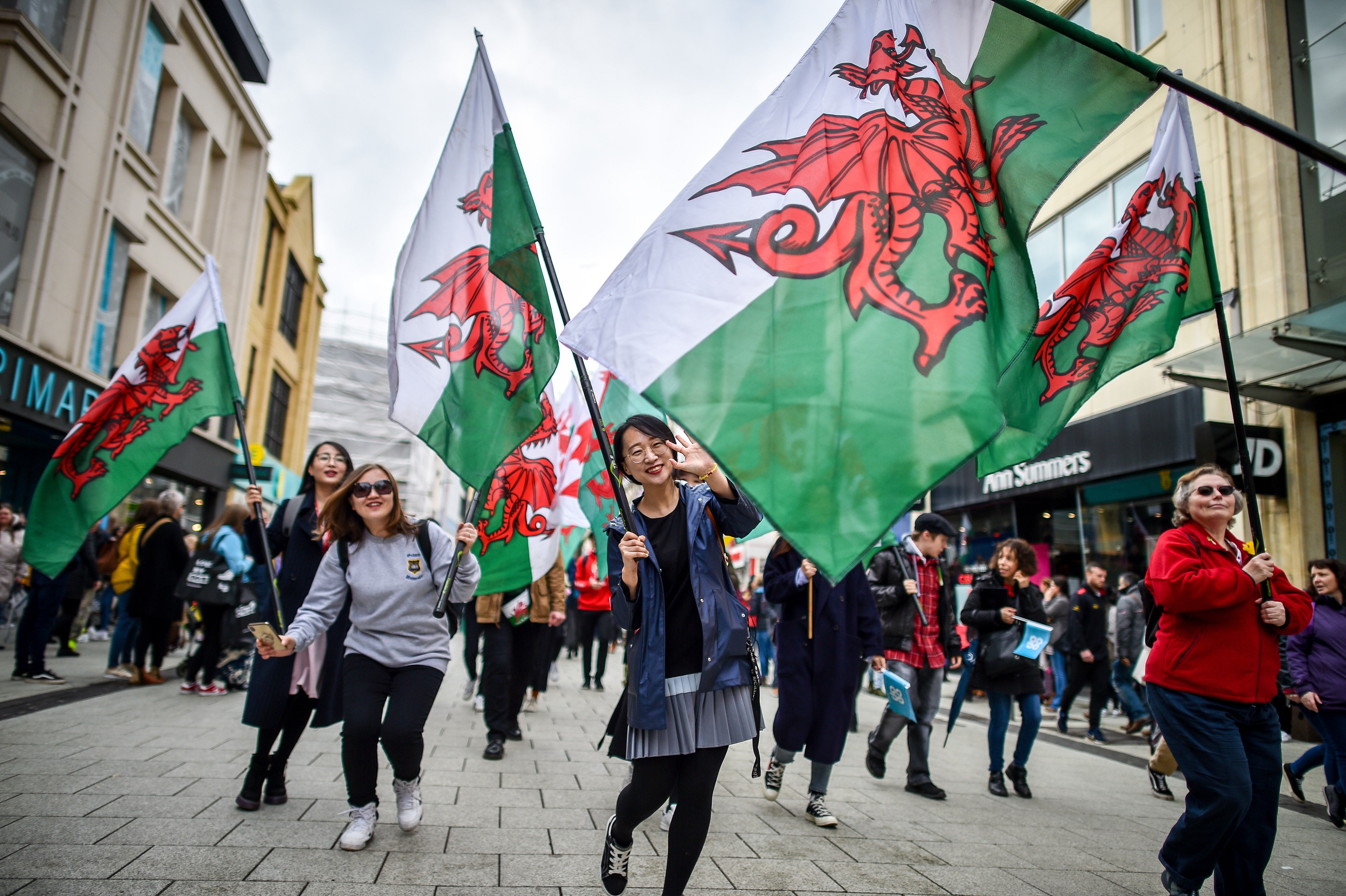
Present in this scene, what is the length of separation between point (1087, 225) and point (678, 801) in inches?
564

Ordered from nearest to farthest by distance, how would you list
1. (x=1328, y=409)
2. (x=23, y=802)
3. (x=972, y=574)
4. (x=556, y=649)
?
(x=23, y=802) < (x=1328, y=409) < (x=556, y=649) < (x=972, y=574)

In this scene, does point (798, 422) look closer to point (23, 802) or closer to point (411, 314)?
point (411, 314)

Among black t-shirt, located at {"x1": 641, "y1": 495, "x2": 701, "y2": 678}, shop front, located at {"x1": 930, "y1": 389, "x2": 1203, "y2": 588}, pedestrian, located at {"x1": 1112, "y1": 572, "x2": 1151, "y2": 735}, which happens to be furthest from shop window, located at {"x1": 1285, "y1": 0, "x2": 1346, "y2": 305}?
black t-shirt, located at {"x1": 641, "y1": 495, "x2": 701, "y2": 678}

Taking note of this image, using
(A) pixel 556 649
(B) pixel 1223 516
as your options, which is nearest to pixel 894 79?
(B) pixel 1223 516

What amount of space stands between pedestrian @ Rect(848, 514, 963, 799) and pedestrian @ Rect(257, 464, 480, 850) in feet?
10.3

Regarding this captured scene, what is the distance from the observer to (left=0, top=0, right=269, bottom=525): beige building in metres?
11.8

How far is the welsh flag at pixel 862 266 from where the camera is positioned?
2502 millimetres

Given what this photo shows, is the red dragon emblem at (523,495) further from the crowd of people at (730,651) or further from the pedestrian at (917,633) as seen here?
the pedestrian at (917,633)

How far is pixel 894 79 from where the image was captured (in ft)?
10.4

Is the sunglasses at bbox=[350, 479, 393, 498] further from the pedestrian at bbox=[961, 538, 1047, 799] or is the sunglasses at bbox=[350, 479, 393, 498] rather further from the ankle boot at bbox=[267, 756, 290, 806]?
the pedestrian at bbox=[961, 538, 1047, 799]

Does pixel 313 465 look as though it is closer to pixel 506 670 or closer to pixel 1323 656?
pixel 506 670

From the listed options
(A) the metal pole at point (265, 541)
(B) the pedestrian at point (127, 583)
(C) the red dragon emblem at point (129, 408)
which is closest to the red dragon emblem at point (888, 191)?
(A) the metal pole at point (265, 541)

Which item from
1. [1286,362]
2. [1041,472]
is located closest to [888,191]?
[1286,362]

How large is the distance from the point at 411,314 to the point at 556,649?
25.9ft
